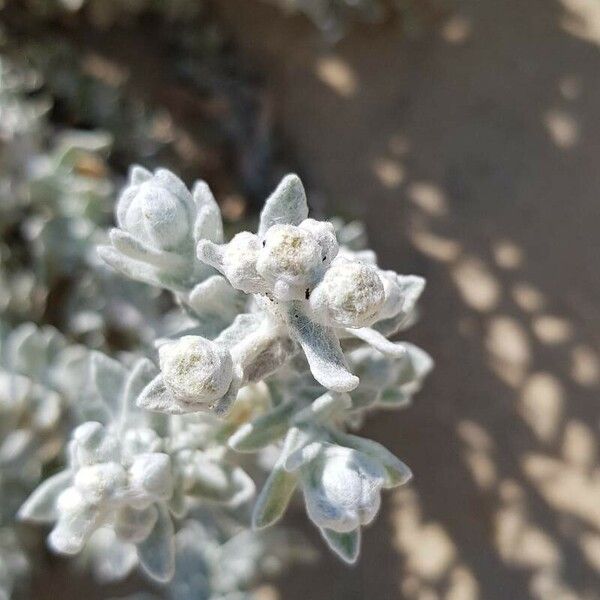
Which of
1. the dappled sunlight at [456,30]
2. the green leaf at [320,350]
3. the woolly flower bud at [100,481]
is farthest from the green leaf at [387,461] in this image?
the dappled sunlight at [456,30]

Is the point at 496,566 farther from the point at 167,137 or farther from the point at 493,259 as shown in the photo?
the point at 167,137

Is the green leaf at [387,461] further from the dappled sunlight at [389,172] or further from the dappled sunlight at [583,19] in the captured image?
the dappled sunlight at [583,19]

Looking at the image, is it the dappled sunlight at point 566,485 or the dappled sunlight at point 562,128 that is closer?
the dappled sunlight at point 566,485

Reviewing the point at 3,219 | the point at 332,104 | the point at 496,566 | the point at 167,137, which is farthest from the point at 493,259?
the point at 3,219

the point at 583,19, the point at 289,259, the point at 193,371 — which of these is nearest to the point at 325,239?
the point at 289,259

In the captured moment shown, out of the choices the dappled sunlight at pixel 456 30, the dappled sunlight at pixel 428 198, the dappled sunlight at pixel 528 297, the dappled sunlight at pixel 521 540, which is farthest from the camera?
the dappled sunlight at pixel 456 30

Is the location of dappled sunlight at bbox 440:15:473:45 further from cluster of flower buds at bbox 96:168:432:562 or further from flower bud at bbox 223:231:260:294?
flower bud at bbox 223:231:260:294

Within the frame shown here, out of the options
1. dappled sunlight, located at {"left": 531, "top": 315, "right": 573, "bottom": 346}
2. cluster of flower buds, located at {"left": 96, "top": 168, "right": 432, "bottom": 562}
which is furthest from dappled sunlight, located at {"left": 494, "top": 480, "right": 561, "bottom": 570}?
cluster of flower buds, located at {"left": 96, "top": 168, "right": 432, "bottom": 562}
